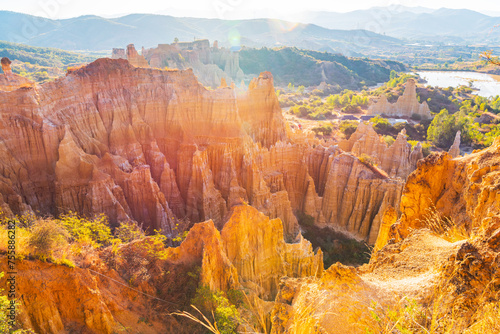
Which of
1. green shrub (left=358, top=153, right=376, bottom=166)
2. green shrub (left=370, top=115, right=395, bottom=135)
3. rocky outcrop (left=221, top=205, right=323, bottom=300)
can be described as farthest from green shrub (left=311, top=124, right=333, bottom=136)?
rocky outcrop (left=221, top=205, right=323, bottom=300)

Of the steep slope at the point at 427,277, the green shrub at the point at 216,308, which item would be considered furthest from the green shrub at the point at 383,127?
the green shrub at the point at 216,308

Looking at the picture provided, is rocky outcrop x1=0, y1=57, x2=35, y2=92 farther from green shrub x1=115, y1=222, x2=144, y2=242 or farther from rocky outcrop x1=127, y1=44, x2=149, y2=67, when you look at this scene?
rocky outcrop x1=127, y1=44, x2=149, y2=67

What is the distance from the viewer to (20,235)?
883cm

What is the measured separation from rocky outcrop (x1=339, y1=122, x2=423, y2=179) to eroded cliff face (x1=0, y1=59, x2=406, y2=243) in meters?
6.69

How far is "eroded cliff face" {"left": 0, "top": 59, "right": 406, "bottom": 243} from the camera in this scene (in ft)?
61.2

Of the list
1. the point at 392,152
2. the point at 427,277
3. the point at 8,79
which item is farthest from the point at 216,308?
the point at 392,152

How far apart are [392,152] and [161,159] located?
24.0m

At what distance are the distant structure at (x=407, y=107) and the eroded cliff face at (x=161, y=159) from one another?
1950 inches

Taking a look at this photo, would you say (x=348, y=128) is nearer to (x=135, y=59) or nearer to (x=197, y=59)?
(x=135, y=59)

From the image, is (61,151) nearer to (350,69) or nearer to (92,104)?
→ (92,104)

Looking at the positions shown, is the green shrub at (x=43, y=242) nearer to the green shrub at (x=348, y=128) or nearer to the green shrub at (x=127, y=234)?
the green shrub at (x=127, y=234)

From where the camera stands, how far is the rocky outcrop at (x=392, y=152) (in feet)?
106

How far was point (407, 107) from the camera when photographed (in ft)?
228

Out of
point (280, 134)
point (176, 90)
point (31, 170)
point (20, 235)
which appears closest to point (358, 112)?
point (280, 134)
